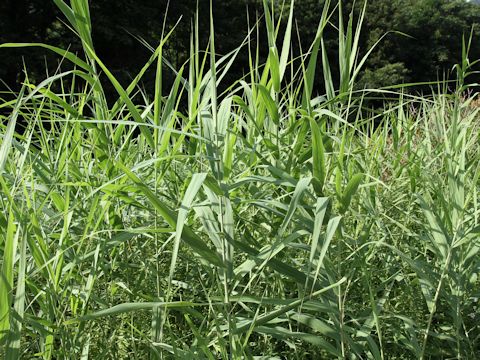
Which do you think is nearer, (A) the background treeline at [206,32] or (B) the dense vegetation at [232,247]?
(B) the dense vegetation at [232,247]

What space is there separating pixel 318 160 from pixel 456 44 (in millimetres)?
23521

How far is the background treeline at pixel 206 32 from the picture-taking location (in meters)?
13.1

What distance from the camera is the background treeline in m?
13.1

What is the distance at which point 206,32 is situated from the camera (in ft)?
54.1

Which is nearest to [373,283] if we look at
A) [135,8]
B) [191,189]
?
[191,189]

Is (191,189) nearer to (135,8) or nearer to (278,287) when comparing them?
(278,287)

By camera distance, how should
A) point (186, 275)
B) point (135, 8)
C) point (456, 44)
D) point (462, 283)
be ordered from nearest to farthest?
point (462, 283), point (186, 275), point (135, 8), point (456, 44)

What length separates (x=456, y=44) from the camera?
22.8 m

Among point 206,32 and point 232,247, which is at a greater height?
point 232,247

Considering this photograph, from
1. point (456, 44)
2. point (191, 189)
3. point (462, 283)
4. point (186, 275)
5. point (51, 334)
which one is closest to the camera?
point (191, 189)

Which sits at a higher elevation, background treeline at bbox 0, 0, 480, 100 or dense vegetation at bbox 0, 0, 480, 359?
dense vegetation at bbox 0, 0, 480, 359

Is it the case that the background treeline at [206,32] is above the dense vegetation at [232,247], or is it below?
below

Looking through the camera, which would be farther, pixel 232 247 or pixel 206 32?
pixel 206 32

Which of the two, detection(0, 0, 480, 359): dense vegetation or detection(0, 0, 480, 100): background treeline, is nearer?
detection(0, 0, 480, 359): dense vegetation
